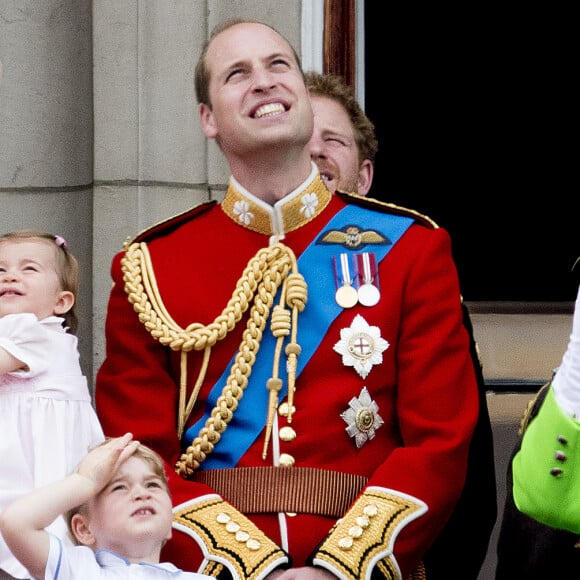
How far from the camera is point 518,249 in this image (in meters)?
7.27

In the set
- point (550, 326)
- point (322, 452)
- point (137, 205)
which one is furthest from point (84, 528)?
point (550, 326)

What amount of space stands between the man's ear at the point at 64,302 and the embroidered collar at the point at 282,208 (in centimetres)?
40

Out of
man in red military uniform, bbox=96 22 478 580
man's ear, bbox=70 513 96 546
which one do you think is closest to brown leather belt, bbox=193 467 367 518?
man in red military uniform, bbox=96 22 478 580

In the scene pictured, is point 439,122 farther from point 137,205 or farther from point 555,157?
point 137,205

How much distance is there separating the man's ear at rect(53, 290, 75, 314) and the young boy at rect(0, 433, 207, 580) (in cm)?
48

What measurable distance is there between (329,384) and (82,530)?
2.11ft

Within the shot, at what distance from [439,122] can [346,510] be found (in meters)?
3.84

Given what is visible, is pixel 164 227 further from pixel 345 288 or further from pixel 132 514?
pixel 132 514

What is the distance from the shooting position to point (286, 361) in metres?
3.54

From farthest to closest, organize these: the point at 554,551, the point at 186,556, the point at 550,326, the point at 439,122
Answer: the point at 439,122 → the point at 550,326 → the point at 186,556 → the point at 554,551

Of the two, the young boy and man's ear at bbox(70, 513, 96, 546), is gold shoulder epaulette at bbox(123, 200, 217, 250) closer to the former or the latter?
the young boy

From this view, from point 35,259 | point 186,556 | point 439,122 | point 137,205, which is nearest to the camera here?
point 186,556

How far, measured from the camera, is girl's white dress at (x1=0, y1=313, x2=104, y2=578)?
3.37m

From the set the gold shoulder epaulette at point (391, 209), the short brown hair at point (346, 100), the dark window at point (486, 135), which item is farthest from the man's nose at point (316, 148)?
the dark window at point (486, 135)
